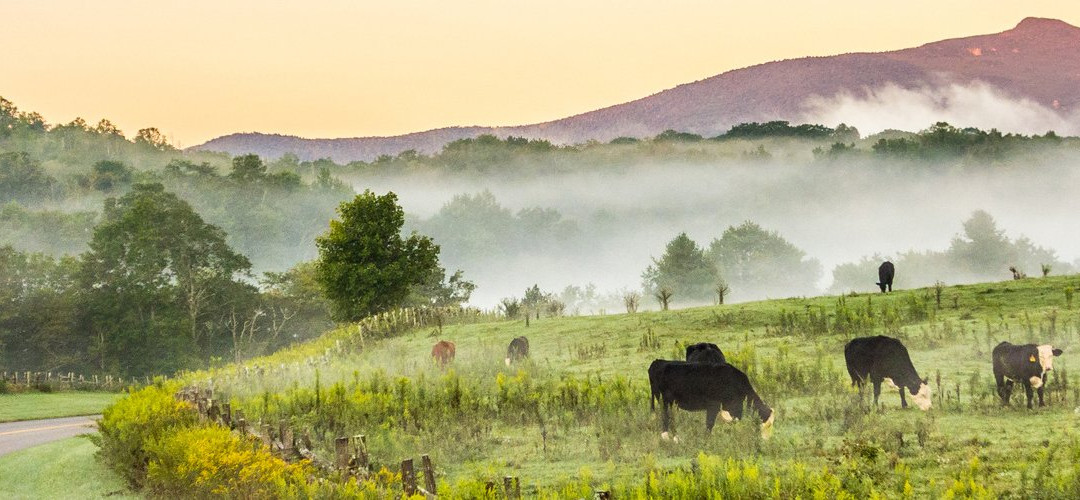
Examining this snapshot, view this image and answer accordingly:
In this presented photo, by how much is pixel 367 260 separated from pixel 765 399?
3794 centimetres

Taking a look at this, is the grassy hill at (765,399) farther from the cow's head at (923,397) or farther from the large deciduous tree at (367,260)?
the large deciduous tree at (367,260)

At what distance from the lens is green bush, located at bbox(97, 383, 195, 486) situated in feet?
70.1

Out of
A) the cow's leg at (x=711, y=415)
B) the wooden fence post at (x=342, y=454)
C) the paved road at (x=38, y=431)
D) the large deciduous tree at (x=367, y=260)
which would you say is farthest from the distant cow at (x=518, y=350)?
the large deciduous tree at (x=367, y=260)

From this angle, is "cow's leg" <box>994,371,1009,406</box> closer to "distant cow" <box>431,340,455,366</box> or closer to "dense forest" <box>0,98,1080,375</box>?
"distant cow" <box>431,340,455,366</box>

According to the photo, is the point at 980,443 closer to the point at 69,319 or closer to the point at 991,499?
the point at 991,499

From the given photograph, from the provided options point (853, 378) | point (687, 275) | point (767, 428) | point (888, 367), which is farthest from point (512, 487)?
point (687, 275)

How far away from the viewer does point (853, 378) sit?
796 inches

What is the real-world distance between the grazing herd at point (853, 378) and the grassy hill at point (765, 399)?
389mm

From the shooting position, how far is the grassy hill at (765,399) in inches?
573

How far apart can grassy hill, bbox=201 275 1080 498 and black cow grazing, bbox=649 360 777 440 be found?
0.38 meters

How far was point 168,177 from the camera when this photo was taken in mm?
176500

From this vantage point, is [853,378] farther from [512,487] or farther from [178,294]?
[178,294]

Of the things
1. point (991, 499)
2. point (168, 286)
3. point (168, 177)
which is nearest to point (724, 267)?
point (168, 286)

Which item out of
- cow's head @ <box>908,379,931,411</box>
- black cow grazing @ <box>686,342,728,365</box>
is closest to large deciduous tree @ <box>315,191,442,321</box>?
black cow grazing @ <box>686,342,728,365</box>
